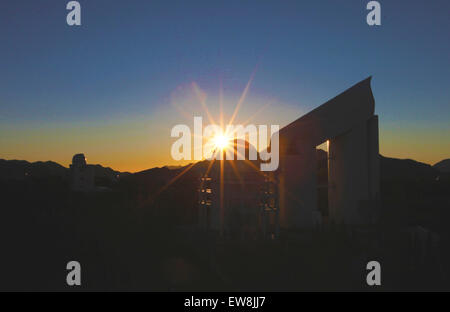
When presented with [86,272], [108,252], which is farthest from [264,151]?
[86,272]

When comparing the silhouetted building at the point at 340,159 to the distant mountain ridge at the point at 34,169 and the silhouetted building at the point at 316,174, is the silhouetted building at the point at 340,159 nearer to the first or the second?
Answer: the silhouetted building at the point at 316,174

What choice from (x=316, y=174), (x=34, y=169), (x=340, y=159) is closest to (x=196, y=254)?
(x=316, y=174)

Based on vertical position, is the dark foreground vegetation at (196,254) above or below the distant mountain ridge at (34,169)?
below

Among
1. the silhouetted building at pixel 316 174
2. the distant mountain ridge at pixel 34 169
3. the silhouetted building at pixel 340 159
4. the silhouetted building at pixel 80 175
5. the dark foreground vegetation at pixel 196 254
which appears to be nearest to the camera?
the dark foreground vegetation at pixel 196 254

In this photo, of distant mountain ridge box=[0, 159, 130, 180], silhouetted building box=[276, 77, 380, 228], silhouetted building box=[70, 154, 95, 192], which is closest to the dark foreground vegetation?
silhouetted building box=[276, 77, 380, 228]

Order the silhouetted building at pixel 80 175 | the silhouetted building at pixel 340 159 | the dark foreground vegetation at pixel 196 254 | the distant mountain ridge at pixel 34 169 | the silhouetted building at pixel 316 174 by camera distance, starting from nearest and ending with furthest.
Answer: the dark foreground vegetation at pixel 196 254 < the silhouetted building at pixel 316 174 < the silhouetted building at pixel 340 159 < the silhouetted building at pixel 80 175 < the distant mountain ridge at pixel 34 169

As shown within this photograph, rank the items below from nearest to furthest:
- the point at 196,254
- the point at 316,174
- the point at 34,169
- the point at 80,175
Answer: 1. the point at 196,254
2. the point at 316,174
3. the point at 80,175
4. the point at 34,169

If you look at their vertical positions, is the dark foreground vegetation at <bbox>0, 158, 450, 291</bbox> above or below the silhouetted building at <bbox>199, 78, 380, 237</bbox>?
below

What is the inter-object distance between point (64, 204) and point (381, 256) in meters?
18.9

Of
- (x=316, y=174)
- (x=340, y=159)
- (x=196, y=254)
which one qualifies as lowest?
(x=196, y=254)

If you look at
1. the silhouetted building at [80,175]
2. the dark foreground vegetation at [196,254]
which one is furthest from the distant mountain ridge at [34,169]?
the dark foreground vegetation at [196,254]

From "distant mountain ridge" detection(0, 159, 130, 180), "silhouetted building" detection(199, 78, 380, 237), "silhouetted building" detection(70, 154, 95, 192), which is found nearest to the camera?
"silhouetted building" detection(199, 78, 380, 237)

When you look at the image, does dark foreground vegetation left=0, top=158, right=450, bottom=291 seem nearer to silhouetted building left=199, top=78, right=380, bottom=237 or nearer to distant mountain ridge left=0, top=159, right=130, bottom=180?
silhouetted building left=199, top=78, right=380, bottom=237

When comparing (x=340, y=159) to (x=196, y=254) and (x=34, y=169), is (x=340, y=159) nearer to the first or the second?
(x=196, y=254)
